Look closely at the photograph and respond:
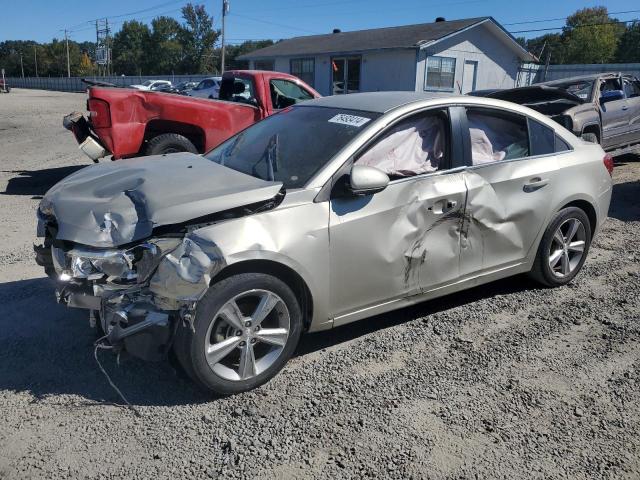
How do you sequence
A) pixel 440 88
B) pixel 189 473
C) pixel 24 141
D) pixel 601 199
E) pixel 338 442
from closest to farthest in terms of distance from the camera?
pixel 189 473, pixel 338 442, pixel 601 199, pixel 24 141, pixel 440 88

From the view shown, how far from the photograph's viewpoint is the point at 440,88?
28.1m

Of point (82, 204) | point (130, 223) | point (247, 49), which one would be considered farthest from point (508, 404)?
point (247, 49)

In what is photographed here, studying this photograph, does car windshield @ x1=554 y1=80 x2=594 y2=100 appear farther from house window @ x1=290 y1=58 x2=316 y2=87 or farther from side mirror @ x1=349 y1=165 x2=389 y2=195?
house window @ x1=290 y1=58 x2=316 y2=87

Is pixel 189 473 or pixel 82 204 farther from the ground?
pixel 82 204

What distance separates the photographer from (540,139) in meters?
4.60

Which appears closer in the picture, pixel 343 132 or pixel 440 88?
pixel 343 132

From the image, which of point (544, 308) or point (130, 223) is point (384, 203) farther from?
point (544, 308)

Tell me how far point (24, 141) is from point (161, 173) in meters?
12.8

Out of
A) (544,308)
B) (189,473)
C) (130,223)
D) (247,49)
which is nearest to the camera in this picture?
(189,473)

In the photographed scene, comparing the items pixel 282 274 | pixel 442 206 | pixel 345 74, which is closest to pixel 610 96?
pixel 442 206

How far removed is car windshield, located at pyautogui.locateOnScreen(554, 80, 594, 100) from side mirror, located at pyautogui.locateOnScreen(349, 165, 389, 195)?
806 cm

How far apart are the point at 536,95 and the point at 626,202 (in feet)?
8.89

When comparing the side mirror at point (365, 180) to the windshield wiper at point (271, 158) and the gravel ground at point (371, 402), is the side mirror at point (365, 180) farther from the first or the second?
the gravel ground at point (371, 402)

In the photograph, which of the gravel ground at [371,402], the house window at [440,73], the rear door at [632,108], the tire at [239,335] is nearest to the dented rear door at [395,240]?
the tire at [239,335]
